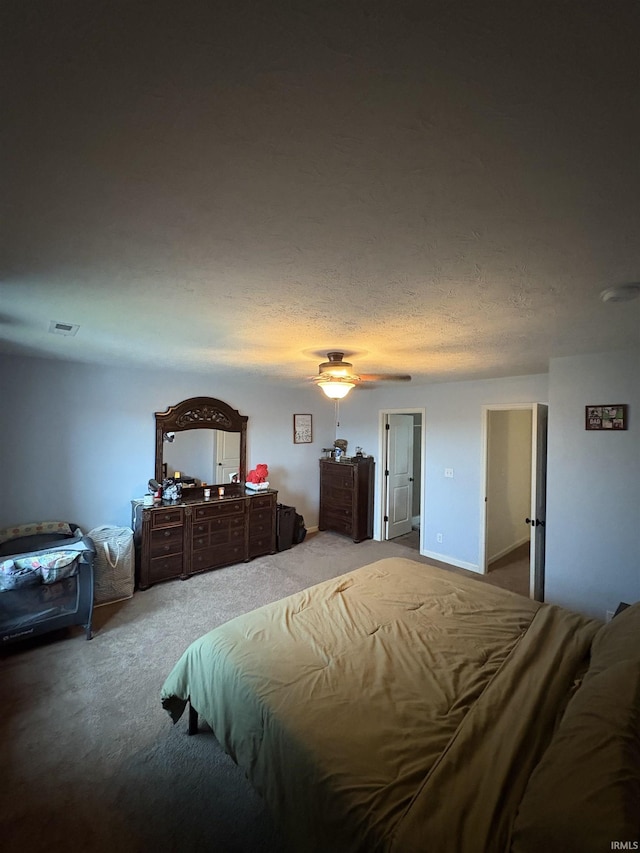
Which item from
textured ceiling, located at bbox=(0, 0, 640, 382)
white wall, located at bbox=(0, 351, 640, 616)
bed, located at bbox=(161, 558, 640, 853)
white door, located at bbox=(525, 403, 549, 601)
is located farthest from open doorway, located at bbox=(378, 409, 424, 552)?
textured ceiling, located at bbox=(0, 0, 640, 382)

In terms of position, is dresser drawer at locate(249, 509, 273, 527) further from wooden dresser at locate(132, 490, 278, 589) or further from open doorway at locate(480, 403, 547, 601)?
open doorway at locate(480, 403, 547, 601)

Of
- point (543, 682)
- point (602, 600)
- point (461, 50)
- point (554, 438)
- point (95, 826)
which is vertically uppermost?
point (461, 50)

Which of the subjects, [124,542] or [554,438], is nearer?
[554,438]

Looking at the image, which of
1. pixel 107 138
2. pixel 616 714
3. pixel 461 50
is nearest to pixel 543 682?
pixel 616 714

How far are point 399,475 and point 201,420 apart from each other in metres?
3.25

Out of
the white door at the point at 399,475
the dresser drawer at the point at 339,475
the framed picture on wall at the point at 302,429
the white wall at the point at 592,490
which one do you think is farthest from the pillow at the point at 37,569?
the white door at the point at 399,475

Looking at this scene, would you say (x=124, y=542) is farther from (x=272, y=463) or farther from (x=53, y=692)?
(x=272, y=463)

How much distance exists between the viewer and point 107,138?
80 cm

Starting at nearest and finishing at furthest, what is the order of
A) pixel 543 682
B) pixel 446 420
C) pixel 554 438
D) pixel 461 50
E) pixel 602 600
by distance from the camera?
1. pixel 461 50
2. pixel 543 682
3. pixel 602 600
4. pixel 554 438
5. pixel 446 420

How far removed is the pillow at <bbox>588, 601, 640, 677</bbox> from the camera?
4.98ft

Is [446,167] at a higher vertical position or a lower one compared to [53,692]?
higher

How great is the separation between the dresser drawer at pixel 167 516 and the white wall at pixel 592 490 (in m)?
3.73

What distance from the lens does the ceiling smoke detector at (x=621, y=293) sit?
1560mm

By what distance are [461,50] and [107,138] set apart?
0.73 meters
